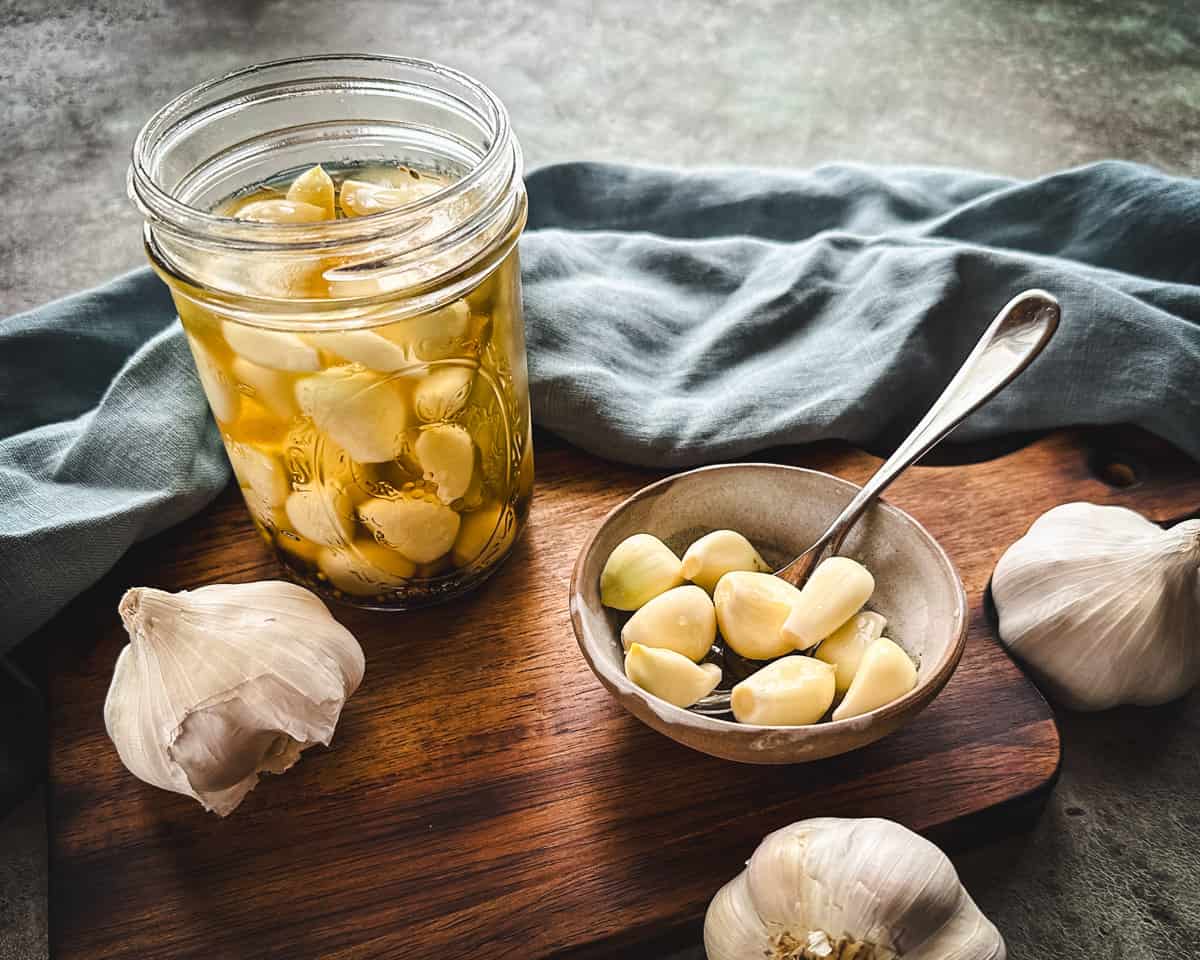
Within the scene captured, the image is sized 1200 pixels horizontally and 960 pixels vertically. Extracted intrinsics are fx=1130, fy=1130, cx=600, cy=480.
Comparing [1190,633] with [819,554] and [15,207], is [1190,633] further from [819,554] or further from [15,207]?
[15,207]

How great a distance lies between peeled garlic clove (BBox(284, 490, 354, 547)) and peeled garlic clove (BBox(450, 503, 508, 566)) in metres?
0.06

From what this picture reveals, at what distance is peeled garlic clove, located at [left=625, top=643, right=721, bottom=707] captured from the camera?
1.76 feet

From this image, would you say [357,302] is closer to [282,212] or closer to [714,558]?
[282,212]

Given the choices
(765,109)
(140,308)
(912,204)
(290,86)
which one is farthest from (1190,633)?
(765,109)

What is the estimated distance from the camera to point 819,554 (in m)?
0.62

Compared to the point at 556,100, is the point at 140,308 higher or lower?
higher

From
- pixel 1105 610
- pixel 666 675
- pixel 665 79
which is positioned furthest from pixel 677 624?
pixel 665 79

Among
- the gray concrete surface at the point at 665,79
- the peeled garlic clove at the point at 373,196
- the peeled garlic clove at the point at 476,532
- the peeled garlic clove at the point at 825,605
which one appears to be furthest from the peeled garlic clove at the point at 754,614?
the gray concrete surface at the point at 665,79

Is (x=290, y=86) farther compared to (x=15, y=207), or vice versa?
(x=15, y=207)

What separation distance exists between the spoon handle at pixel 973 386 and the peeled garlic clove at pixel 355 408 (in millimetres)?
233

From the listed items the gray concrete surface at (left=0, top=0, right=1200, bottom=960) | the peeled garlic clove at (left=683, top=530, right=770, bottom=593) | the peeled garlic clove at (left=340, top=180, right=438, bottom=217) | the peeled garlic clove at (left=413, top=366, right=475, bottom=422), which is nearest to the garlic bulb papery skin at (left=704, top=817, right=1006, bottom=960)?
the peeled garlic clove at (left=683, top=530, right=770, bottom=593)

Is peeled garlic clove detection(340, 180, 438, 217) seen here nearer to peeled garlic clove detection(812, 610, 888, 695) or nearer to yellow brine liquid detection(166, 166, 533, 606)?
yellow brine liquid detection(166, 166, 533, 606)

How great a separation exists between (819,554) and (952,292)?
0.27 meters

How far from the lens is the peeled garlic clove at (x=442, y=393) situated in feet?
1.81
